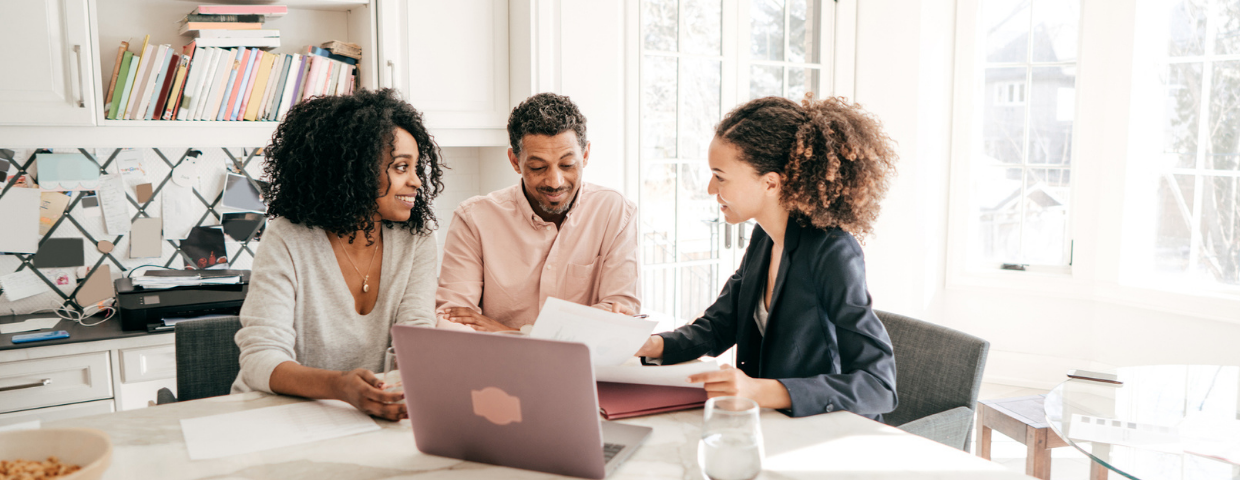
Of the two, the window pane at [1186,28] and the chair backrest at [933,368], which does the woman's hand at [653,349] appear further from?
the window pane at [1186,28]

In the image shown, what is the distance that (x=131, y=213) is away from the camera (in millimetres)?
2662

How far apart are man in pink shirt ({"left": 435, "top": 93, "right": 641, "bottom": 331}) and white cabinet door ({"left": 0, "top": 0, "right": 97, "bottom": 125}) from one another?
47.5 inches

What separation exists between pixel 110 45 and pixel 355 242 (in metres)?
1.48

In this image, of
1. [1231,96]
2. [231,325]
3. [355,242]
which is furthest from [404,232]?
[1231,96]

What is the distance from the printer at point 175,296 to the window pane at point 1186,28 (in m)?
3.95

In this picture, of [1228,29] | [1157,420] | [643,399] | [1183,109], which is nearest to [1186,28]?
[1228,29]

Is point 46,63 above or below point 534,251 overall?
above

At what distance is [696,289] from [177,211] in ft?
6.90

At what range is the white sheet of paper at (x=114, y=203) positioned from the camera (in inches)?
103

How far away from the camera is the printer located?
237 centimetres

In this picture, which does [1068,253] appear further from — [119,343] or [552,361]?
[119,343]

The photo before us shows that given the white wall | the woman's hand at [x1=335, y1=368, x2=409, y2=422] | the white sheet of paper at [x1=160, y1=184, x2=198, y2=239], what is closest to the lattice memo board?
the white sheet of paper at [x1=160, y1=184, x2=198, y2=239]

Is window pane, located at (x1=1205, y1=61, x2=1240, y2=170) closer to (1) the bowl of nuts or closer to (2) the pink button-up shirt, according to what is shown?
(2) the pink button-up shirt

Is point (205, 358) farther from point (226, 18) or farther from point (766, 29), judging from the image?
point (766, 29)
